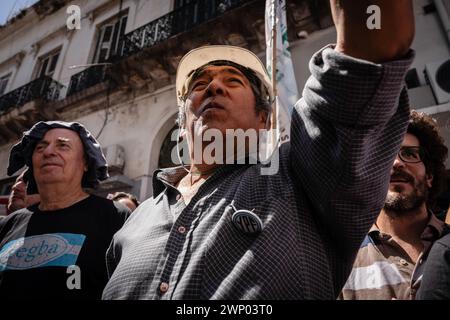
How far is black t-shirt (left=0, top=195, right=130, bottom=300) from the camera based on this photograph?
148 cm

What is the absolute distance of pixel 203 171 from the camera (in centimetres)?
150

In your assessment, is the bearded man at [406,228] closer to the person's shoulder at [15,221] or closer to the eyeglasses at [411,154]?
the eyeglasses at [411,154]

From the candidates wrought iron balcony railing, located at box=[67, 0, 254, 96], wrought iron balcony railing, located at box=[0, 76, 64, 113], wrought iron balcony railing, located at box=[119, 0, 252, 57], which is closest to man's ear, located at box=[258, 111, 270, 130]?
wrought iron balcony railing, located at box=[67, 0, 254, 96]

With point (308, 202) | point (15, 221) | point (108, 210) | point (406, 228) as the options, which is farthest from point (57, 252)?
point (406, 228)

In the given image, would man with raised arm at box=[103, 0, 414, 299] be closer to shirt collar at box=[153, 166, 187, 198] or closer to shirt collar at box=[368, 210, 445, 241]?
shirt collar at box=[153, 166, 187, 198]

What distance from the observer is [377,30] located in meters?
0.67

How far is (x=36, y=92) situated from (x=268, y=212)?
11352mm

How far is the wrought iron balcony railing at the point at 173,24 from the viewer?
750 cm

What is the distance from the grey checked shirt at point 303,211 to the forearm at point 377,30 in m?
0.04

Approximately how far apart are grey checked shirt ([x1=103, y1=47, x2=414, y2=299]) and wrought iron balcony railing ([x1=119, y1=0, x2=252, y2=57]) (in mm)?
7277

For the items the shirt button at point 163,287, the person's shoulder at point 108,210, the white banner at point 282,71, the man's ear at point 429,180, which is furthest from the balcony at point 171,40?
the shirt button at point 163,287

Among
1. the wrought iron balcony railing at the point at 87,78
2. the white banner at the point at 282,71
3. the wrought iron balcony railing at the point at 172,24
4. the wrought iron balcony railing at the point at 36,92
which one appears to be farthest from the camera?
the wrought iron balcony railing at the point at 36,92
